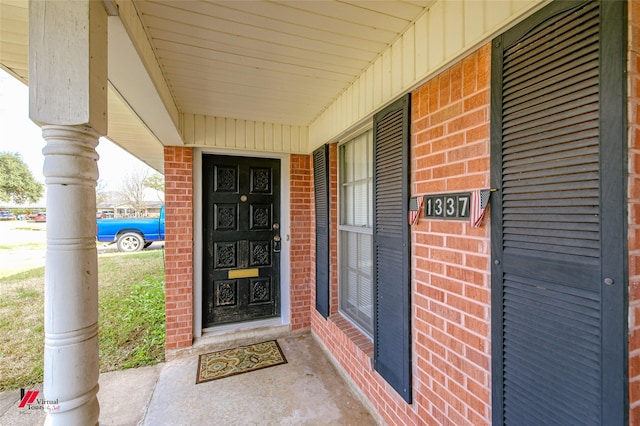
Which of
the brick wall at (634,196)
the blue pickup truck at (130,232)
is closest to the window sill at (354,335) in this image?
the brick wall at (634,196)

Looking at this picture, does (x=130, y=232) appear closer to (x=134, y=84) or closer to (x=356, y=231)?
(x=134, y=84)

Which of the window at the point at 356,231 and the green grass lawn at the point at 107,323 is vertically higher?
the window at the point at 356,231

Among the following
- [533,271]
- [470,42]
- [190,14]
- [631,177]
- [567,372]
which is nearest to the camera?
[631,177]

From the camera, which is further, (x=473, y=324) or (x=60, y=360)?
(x=473, y=324)

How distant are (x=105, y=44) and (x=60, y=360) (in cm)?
110

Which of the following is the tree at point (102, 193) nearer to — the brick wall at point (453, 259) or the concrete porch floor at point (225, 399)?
the concrete porch floor at point (225, 399)

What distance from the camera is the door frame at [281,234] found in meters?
2.99

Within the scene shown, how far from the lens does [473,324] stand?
48.3 inches

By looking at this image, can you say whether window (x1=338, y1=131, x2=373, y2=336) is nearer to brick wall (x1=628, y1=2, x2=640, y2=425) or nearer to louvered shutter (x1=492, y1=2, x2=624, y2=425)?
louvered shutter (x1=492, y1=2, x2=624, y2=425)

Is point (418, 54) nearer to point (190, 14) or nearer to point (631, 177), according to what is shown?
point (631, 177)

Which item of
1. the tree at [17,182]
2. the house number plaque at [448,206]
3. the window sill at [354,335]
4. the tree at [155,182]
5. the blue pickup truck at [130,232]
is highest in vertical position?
the tree at [155,182]

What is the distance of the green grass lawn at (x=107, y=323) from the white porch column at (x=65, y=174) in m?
2.32

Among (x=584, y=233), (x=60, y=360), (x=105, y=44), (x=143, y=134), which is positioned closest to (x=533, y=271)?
(x=584, y=233)

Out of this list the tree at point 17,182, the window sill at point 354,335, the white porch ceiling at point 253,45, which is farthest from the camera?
the tree at point 17,182
